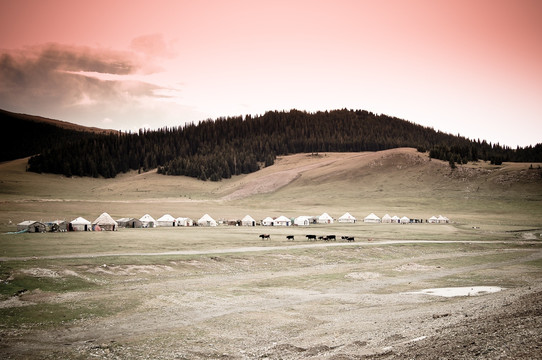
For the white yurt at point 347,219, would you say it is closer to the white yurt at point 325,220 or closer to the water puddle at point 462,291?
the white yurt at point 325,220

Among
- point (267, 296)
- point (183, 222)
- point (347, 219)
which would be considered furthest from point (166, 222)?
point (267, 296)

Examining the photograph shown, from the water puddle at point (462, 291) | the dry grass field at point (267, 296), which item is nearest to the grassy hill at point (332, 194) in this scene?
the dry grass field at point (267, 296)

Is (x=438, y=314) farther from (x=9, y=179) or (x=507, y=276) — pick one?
(x=9, y=179)

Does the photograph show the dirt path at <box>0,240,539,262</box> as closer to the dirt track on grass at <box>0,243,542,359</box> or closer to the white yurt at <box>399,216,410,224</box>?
the dirt track on grass at <box>0,243,542,359</box>

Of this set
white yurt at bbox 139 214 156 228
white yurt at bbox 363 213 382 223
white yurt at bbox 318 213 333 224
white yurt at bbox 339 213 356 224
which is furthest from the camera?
white yurt at bbox 339 213 356 224

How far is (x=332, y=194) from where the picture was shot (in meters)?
150

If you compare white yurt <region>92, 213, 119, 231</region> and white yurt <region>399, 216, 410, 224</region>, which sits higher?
white yurt <region>92, 213, 119, 231</region>

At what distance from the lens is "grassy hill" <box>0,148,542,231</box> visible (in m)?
108

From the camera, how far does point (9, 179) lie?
177 m

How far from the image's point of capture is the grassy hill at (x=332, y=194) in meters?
108

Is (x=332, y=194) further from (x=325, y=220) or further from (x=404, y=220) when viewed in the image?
(x=325, y=220)

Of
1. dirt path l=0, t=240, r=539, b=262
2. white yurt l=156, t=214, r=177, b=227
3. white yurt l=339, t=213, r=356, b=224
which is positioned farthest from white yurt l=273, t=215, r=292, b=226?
dirt path l=0, t=240, r=539, b=262

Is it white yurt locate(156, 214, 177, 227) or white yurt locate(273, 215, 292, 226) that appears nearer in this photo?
white yurt locate(156, 214, 177, 227)

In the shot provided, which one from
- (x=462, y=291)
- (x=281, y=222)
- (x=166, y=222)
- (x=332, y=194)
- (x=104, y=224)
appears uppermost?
(x=332, y=194)
